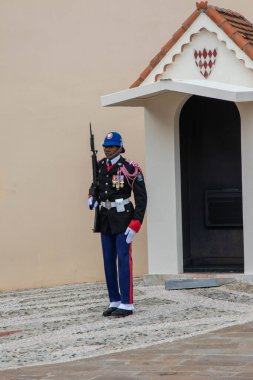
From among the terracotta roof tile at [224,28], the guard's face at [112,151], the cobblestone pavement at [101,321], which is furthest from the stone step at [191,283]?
the terracotta roof tile at [224,28]

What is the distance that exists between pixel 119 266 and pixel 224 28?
10.3ft

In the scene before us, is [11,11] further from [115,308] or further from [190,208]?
[115,308]

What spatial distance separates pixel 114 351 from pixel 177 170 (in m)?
4.29

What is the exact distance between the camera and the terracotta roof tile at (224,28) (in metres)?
11.3

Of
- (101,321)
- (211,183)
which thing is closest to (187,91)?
(211,183)

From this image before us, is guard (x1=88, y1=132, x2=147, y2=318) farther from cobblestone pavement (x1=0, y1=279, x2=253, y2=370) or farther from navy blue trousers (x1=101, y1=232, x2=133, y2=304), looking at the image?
cobblestone pavement (x1=0, y1=279, x2=253, y2=370)

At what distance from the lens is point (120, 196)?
994cm

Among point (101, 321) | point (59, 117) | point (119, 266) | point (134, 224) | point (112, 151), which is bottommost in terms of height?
point (101, 321)

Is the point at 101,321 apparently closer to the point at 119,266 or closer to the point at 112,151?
the point at 119,266

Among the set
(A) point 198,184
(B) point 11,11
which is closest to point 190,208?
(A) point 198,184

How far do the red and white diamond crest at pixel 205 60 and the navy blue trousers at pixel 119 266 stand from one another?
2664mm

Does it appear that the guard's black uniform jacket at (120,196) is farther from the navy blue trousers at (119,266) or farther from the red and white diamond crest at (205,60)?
the red and white diamond crest at (205,60)

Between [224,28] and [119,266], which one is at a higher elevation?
[224,28]

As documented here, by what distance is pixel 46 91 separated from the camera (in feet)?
44.9
